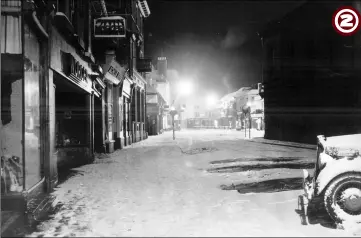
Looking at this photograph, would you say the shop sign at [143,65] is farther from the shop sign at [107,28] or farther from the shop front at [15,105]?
the shop front at [15,105]

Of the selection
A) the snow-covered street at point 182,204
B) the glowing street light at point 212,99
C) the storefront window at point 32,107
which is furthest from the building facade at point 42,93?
the glowing street light at point 212,99

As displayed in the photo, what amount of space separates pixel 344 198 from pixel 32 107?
6500 millimetres

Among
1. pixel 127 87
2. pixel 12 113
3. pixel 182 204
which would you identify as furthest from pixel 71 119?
→ pixel 127 87

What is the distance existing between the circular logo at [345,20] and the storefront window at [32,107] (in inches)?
383

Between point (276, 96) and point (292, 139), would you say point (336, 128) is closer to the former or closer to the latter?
point (292, 139)

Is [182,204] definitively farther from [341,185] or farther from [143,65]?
[143,65]

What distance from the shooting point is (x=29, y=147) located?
23.9ft

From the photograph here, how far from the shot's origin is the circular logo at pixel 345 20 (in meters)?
11.7

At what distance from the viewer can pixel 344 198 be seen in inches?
214

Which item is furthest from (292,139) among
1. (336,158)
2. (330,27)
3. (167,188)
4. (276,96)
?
(336,158)

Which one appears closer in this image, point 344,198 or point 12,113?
point 344,198

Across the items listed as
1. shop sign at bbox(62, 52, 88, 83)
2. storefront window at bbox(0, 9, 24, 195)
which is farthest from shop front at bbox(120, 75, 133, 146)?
storefront window at bbox(0, 9, 24, 195)

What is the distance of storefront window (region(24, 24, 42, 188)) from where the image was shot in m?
7.02

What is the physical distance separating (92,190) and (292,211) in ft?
16.2
